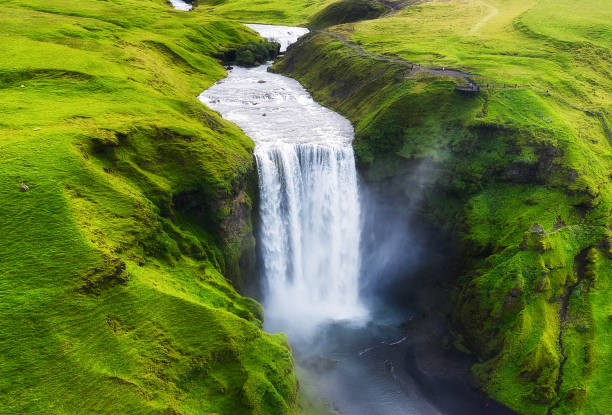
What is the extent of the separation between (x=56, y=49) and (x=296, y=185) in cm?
2473

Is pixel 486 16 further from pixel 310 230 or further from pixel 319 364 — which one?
pixel 319 364

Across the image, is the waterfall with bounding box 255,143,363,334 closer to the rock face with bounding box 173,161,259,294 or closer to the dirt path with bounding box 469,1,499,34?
the rock face with bounding box 173,161,259,294

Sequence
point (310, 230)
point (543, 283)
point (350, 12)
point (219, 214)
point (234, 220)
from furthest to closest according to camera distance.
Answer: point (350, 12) < point (310, 230) < point (234, 220) < point (543, 283) < point (219, 214)

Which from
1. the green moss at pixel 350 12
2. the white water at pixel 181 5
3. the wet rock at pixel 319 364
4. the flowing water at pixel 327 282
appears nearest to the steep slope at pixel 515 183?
the flowing water at pixel 327 282

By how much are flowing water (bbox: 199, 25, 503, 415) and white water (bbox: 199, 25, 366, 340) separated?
8 cm

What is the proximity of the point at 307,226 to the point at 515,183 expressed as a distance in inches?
670

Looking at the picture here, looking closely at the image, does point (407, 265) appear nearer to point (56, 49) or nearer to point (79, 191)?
point (79, 191)

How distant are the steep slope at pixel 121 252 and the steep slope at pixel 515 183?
14.9 m

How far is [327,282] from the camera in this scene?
35406 mm

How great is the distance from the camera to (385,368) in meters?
28.3

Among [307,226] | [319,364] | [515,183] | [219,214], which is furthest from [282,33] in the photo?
[319,364]

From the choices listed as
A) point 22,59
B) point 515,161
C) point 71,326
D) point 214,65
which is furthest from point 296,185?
point 214,65

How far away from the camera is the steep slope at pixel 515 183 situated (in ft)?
85.8

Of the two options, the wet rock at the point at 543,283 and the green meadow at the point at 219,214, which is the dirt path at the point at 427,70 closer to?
the green meadow at the point at 219,214
